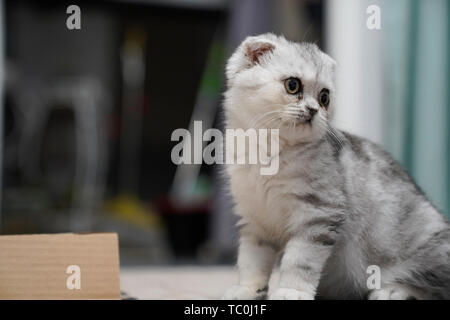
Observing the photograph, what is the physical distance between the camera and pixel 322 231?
1.17 m

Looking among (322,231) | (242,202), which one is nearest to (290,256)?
(322,231)

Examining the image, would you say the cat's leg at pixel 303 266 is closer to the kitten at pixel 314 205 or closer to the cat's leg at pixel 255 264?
the kitten at pixel 314 205

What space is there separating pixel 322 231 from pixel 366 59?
5.33 ft

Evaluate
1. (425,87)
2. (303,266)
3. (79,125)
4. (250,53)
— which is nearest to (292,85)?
(250,53)

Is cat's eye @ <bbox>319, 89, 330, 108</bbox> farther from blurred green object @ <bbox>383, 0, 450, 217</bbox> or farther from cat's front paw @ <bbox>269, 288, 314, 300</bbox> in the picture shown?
blurred green object @ <bbox>383, 0, 450, 217</bbox>

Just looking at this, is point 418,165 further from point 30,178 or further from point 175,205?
point 30,178

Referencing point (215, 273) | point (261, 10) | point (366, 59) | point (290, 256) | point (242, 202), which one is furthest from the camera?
point (261, 10)

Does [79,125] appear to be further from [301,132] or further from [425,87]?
[301,132]

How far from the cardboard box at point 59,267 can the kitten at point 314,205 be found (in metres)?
0.28

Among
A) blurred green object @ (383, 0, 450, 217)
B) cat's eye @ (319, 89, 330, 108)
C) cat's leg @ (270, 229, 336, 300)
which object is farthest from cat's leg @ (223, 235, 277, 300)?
blurred green object @ (383, 0, 450, 217)

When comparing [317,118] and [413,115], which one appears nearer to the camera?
[317,118]

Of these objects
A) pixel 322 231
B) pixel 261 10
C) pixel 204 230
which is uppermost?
pixel 261 10

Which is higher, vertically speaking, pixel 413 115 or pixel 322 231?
pixel 413 115

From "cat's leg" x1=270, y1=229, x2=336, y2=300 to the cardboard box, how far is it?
0.33 m
